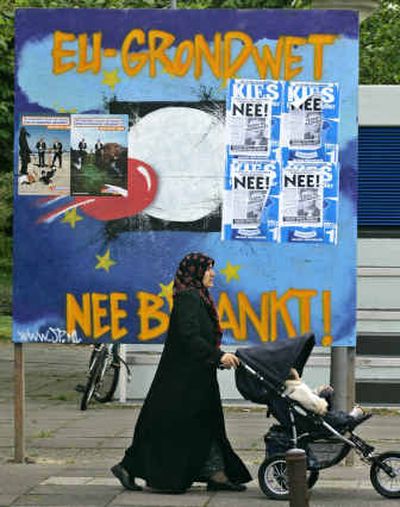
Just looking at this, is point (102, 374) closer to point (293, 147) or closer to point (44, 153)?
point (44, 153)

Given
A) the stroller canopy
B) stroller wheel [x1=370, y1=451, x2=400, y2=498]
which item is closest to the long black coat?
the stroller canopy

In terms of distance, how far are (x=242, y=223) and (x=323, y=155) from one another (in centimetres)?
73

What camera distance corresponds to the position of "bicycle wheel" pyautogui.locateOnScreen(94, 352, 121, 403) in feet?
51.8

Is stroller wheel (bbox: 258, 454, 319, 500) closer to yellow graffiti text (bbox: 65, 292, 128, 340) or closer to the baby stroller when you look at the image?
the baby stroller

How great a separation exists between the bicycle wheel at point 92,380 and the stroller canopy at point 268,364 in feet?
17.4

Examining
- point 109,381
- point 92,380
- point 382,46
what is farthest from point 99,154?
point 382,46

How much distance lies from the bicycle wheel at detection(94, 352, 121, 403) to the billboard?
392cm

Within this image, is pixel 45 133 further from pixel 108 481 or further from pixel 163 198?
pixel 108 481

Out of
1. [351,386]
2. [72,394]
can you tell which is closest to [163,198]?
[351,386]

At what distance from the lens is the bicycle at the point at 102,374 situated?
15641 mm

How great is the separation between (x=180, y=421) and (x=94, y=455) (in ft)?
6.76

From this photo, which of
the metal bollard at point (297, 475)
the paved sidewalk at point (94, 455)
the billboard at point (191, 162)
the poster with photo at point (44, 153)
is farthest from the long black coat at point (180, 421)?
the metal bollard at point (297, 475)

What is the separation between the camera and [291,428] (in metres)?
10.4

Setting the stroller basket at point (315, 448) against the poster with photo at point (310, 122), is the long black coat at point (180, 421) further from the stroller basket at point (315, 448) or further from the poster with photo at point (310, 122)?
the poster with photo at point (310, 122)
